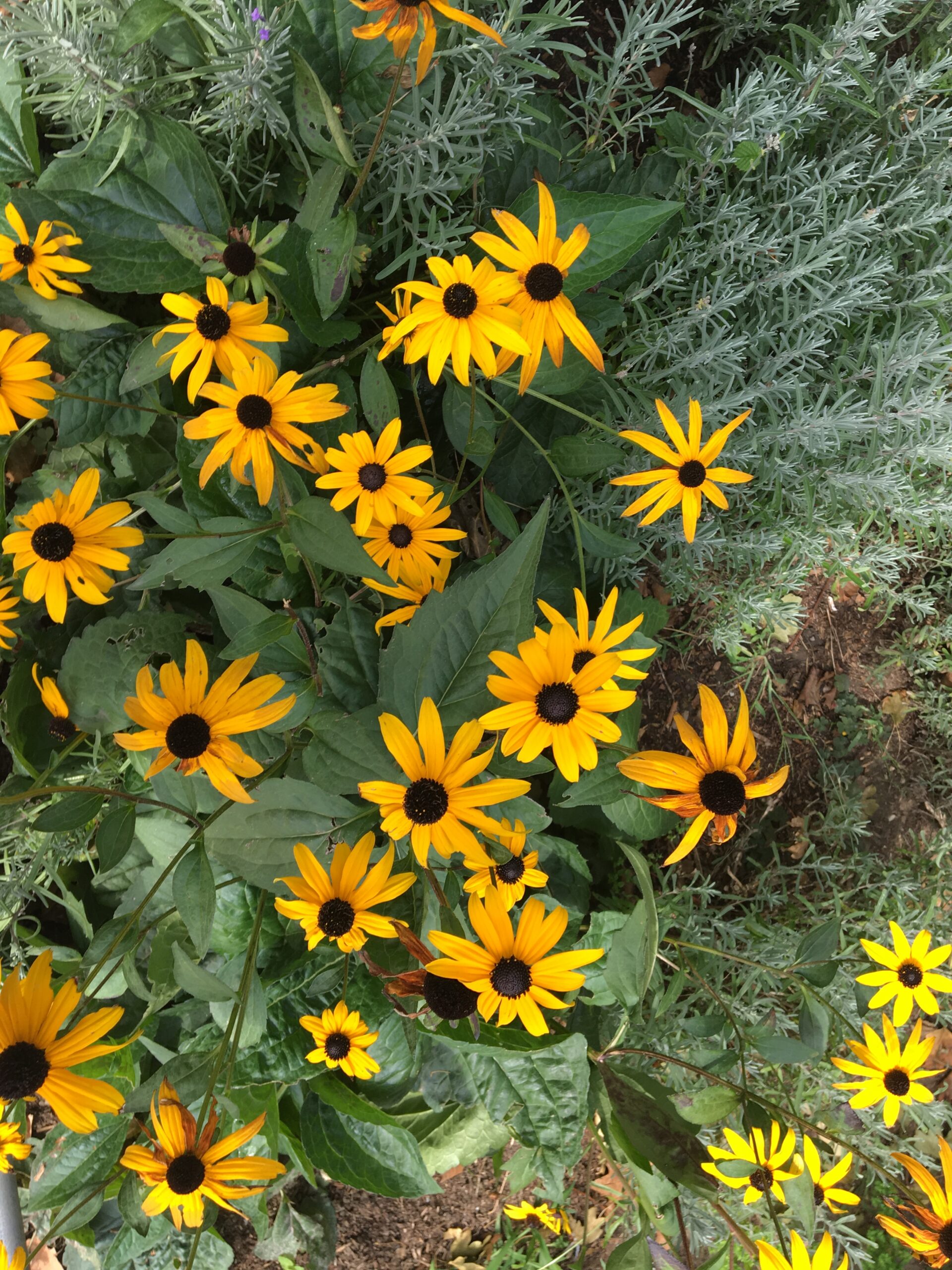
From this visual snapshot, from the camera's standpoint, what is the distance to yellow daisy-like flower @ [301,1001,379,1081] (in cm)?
143

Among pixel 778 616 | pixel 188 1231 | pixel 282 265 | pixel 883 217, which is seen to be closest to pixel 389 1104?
pixel 188 1231

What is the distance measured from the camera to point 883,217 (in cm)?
182

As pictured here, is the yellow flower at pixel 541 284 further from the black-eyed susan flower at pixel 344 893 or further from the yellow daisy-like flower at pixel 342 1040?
the yellow daisy-like flower at pixel 342 1040

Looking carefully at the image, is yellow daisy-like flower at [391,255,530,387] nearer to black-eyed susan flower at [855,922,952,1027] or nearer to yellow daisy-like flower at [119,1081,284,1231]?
yellow daisy-like flower at [119,1081,284,1231]

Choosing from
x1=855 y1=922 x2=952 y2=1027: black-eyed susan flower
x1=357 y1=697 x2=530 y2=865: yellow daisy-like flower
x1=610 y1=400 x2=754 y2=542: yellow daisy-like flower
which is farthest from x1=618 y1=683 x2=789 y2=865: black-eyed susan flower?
x1=855 y1=922 x2=952 y2=1027: black-eyed susan flower

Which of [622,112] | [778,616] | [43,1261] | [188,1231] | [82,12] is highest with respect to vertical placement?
[82,12]

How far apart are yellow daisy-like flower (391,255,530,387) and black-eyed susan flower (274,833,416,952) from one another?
0.72 meters

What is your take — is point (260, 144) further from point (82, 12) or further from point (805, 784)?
point (805, 784)

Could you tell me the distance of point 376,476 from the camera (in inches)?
51.6

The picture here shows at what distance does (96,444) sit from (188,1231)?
195 centimetres

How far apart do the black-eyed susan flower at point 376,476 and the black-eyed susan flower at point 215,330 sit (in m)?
0.19

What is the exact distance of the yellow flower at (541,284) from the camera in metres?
1.17

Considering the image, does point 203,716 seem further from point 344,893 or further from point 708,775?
point 708,775

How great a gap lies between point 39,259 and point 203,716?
904mm
